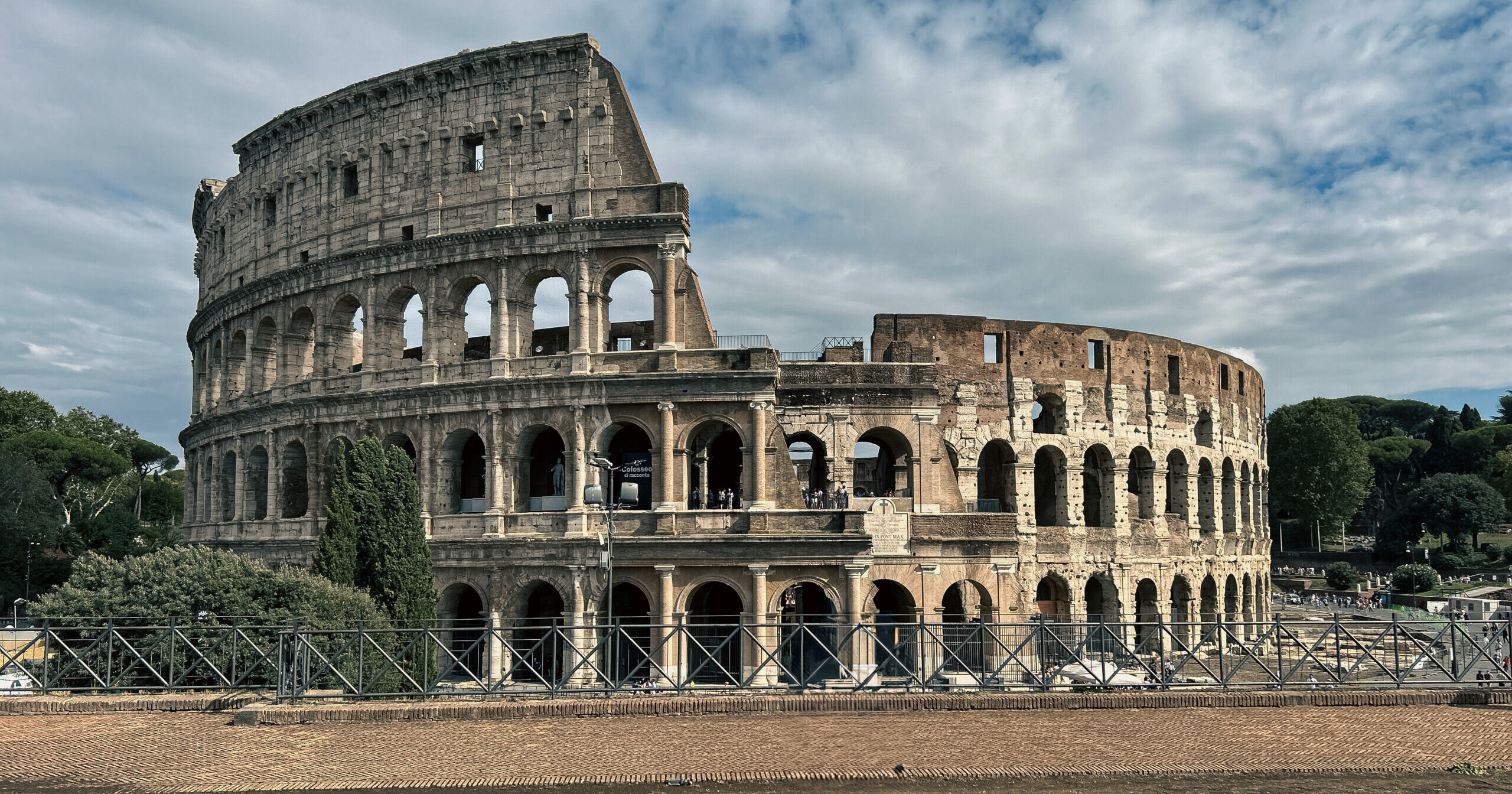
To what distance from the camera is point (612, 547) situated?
28.5 metres

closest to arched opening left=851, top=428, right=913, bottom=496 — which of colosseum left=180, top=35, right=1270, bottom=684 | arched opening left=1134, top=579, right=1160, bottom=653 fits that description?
colosseum left=180, top=35, right=1270, bottom=684

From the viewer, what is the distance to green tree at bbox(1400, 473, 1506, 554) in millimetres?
74062

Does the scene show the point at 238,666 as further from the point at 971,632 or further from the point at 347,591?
the point at 971,632

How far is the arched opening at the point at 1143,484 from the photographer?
38.5 meters

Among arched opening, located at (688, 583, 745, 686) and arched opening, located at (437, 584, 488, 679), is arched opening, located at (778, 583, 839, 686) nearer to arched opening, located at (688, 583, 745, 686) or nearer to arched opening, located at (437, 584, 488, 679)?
arched opening, located at (688, 583, 745, 686)

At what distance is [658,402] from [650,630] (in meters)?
6.22

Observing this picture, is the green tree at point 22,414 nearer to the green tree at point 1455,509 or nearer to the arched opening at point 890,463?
the arched opening at point 890,463

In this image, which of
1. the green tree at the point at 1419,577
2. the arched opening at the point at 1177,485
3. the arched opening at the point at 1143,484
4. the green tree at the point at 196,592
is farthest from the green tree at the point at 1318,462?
the green tree at the point at 196,592

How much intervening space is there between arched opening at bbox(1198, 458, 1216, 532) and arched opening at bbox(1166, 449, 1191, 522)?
1.28m

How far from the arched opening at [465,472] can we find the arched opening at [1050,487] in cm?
1848

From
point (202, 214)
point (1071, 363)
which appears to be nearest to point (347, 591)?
point (1071, 363)

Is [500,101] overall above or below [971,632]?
above

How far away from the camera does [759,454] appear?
29000 mm

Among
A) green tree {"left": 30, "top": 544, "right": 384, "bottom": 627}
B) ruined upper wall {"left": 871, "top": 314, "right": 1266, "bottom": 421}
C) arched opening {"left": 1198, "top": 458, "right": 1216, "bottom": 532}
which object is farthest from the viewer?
arched opening {"left": 1198, "top": 458, "right": 1216, "bottom": 532}
